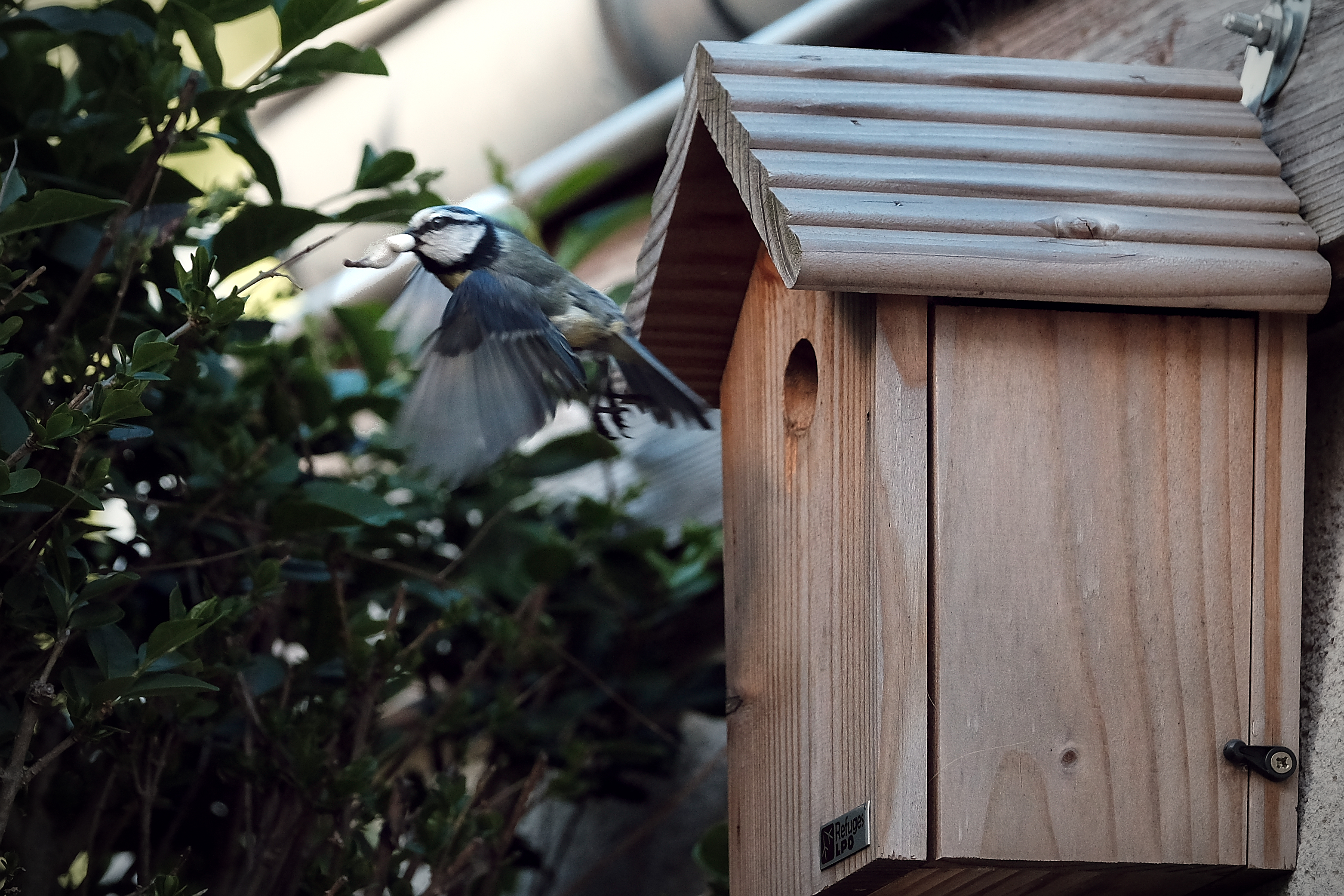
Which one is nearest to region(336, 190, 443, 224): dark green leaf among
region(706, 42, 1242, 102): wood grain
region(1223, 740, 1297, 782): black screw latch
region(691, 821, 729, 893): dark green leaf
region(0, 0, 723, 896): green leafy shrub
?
region(0, 0, 723, 896): green leafy shrub

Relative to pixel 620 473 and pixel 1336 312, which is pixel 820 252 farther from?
pixel 620 473

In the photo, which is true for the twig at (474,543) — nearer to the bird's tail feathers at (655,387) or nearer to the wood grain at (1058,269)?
the bird's tail feathers at (655,387)

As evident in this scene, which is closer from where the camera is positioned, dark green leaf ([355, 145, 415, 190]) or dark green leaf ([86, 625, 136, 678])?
dark green leaf ([86, 625, 136, 678])

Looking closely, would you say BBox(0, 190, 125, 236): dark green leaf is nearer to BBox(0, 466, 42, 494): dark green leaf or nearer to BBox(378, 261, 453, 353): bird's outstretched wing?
BBox(0, 466, 42, 494): dark green leaf

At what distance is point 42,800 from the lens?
5.77 ft

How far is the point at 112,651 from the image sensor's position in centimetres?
136

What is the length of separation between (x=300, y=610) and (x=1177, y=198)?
1.35m

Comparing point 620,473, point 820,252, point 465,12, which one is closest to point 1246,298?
point 820,252

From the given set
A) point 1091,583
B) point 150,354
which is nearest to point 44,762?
point 150,354

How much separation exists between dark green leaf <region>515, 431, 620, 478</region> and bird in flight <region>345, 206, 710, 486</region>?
0.70 meters

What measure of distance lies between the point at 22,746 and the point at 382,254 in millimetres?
516

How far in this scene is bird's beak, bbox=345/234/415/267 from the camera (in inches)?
55.3

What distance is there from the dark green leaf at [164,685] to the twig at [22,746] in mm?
69

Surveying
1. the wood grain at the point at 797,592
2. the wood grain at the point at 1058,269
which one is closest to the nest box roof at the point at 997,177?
the wood grain at the point at 1058,269
